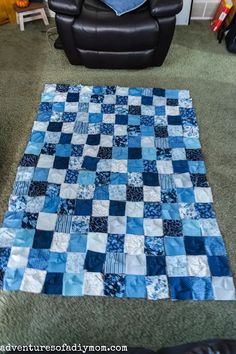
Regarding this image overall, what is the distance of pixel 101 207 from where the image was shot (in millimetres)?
1491

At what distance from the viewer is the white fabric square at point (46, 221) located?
4.64ft


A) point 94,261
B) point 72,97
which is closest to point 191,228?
point 94,261

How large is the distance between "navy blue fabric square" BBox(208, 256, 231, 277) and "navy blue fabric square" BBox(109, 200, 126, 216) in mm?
491

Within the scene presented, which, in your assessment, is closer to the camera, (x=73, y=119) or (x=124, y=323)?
(x=124, y=323)

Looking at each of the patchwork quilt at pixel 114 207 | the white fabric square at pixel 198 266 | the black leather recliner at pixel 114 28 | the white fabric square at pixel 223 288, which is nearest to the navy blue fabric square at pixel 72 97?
the patchwork quilt at pixel 114 207

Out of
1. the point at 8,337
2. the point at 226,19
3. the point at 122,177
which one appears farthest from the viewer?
the point at 226,19

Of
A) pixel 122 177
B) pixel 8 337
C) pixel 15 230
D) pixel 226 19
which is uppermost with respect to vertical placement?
pixel 226 19

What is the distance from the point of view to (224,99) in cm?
205

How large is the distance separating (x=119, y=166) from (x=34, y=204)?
20.9 inches

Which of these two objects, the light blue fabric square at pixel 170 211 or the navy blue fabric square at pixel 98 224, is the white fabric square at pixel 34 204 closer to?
the navy blue fabric square at pixel 98 224

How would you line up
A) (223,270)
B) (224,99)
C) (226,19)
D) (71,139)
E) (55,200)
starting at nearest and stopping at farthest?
(223,270), (55,200), (71,139), (224,99), (226,19)

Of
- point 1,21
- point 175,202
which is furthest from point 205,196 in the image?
point 1,21

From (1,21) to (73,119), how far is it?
57.8 inches

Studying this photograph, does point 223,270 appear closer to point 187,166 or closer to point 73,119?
point 187,166
